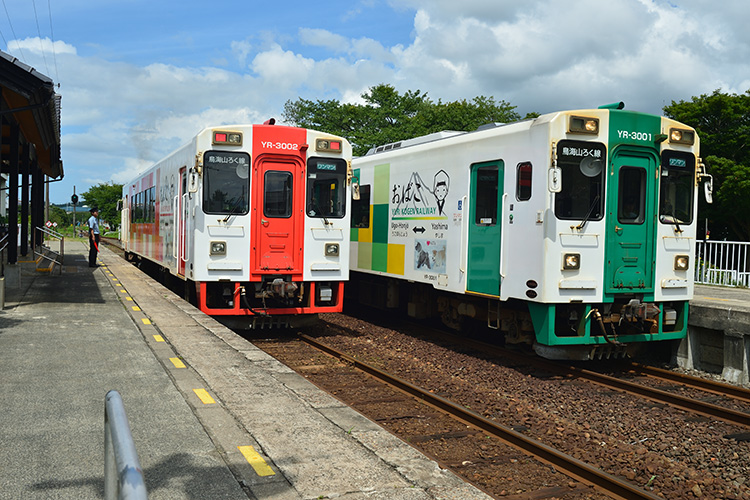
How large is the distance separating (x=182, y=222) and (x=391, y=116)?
32.6 metres

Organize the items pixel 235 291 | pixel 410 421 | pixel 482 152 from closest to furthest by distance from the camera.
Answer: pixel 410 421 → pixel 482 152 → pixel 235 291

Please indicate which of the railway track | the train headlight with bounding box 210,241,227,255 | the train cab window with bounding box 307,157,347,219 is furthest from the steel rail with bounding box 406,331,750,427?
the train headlight with bounding box 210,241,227,255

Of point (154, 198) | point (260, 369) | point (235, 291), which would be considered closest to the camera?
point (260, 369)

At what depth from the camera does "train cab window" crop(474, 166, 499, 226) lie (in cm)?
961

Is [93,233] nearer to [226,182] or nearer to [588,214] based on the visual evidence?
[226,182]

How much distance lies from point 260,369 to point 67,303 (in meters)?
6.29

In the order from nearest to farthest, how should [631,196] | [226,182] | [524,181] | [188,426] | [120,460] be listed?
1. [120,460]
2. [188,426]
3. [524,181]
4. [631,196]
5. [226,182]

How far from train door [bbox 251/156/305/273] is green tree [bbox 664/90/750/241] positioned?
19.0m

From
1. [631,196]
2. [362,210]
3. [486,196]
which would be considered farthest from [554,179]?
[362,210]

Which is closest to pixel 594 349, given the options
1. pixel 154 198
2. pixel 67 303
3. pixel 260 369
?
pixel 260 369

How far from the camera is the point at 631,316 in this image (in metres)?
8.95

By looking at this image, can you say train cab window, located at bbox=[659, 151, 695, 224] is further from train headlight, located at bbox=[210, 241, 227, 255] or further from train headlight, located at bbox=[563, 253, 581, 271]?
train headlight, located at bbox=[210, 241, 227, 255]

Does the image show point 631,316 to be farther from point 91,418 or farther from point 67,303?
point 67,303

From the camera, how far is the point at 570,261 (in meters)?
8.64
